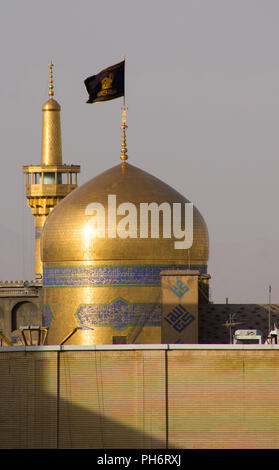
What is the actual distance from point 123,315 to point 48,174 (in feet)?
31.8

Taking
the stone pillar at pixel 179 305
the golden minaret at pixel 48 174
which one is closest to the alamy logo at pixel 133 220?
the stone pillar at pixel 179 305

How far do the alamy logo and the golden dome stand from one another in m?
0.07

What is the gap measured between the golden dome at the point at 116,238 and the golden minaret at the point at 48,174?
23.4 feet

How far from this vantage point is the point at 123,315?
28.7 meters

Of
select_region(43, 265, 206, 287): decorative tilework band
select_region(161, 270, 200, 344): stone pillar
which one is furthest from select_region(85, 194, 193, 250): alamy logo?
select_region(161, 270, 200, 344): stone pillar

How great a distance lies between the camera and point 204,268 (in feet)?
98.4

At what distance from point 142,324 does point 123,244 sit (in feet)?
5.50

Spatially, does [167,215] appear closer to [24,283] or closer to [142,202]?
[142,202]

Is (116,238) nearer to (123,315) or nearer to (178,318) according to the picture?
(123,315)

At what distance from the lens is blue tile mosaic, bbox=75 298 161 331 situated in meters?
28.6

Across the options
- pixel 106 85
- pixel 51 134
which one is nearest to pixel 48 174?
pixel 51 134

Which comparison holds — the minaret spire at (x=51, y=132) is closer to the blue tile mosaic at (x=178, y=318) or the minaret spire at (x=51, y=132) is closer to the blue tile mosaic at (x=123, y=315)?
the blue tile mosaic at (x=123, y=315)
